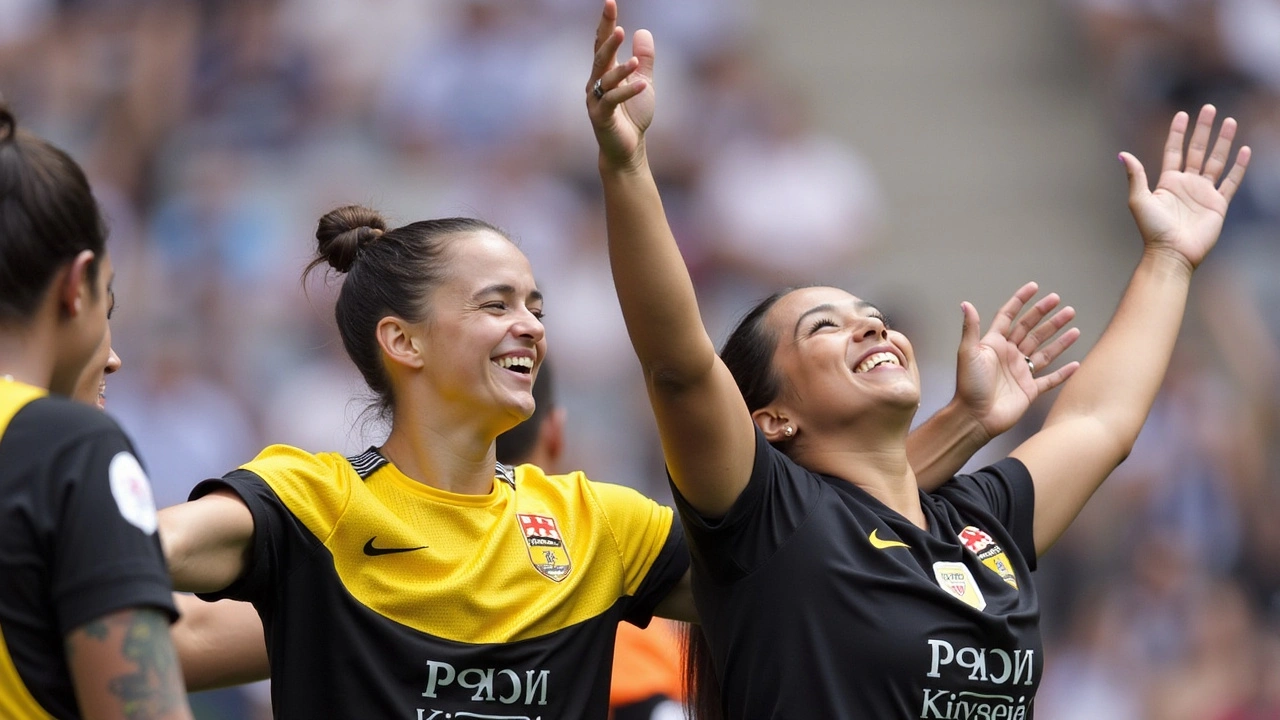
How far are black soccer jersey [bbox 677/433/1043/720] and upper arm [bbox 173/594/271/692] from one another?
916mm

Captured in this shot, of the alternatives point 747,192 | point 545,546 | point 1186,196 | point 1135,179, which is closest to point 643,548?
point 545,546

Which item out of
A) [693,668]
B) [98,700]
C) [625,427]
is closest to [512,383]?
[693,668]

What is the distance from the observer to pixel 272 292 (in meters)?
7.98

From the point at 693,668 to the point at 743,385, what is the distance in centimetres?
59

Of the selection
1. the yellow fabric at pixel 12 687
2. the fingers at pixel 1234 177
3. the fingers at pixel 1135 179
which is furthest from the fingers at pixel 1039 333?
the yellow fabric at pixel 12 687

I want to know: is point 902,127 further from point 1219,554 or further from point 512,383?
point 512,383

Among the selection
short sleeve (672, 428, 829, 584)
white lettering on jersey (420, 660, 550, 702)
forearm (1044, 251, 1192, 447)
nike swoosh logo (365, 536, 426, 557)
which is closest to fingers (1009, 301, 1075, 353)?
forearm (1044, 251, 1192, 447)

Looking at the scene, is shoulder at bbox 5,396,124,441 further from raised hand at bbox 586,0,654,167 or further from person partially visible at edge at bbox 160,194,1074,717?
raised hand at bbox 586,0,654,167

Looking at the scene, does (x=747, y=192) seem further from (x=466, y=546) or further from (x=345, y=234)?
(x=466, y=546)

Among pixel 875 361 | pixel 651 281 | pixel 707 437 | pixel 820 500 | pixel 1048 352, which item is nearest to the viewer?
pixel 651 281

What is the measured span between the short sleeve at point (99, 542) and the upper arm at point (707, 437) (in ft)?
3.19

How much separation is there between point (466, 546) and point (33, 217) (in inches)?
43.8

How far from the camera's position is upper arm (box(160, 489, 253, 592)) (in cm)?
240

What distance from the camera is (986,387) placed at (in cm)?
338
